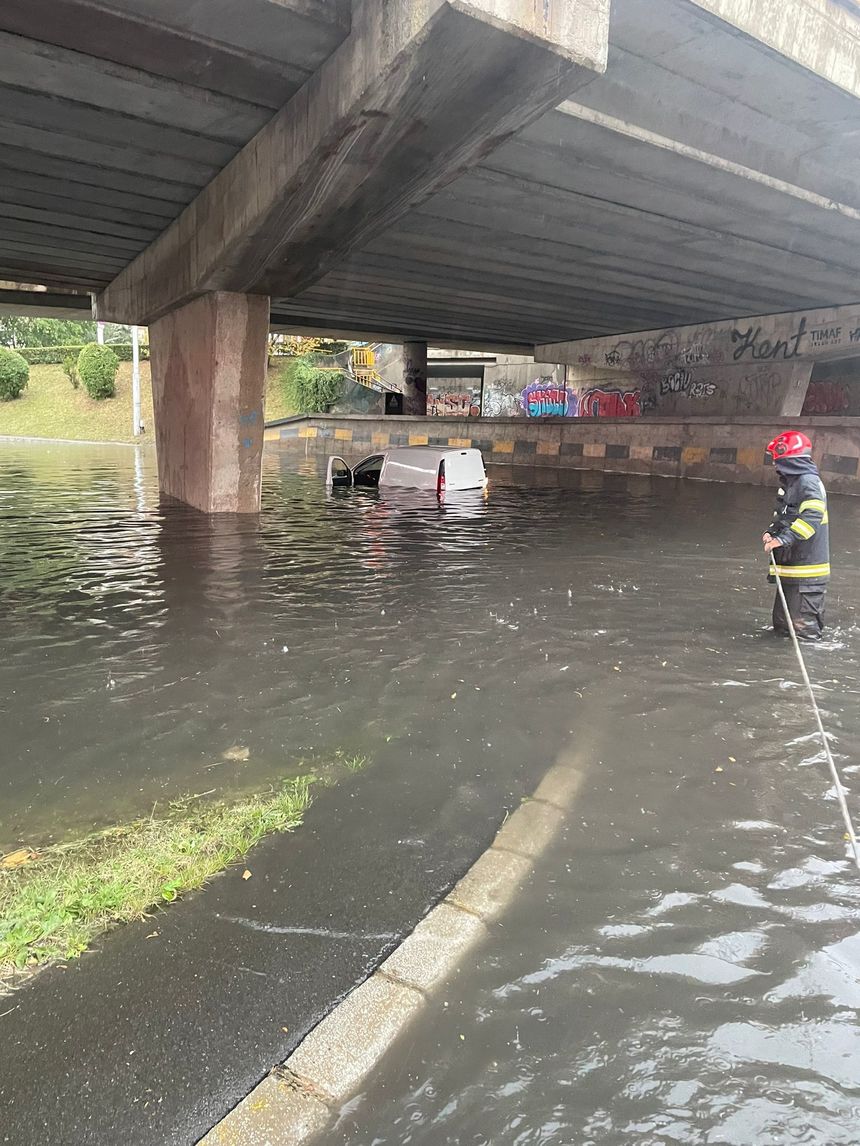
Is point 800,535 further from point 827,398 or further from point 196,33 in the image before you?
point 827,398

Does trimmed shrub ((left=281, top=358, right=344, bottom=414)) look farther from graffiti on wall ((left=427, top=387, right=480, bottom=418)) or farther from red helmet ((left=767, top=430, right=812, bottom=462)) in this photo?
red helmet ((left=767, top=430, right=812, bottom=462))

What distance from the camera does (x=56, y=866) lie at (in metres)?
3.42

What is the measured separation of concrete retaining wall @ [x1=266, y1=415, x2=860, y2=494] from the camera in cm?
2053

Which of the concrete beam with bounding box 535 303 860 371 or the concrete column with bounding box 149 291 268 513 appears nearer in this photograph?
the concrete column with bounding box 149 291 268 513

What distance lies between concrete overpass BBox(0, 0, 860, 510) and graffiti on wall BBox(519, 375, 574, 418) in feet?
63.3

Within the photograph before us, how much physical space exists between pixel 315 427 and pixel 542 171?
2949cm

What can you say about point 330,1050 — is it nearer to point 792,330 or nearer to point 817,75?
point 817,75

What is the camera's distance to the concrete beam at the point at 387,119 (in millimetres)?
5238

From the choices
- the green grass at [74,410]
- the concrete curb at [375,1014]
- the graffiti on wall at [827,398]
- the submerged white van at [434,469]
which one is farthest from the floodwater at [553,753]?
the green grass at [74,410]

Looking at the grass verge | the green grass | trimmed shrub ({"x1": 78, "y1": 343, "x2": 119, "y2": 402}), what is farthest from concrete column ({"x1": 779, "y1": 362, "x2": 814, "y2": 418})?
trimmed shrub ({"x1": 78, "y1": 343, "x2": 119, "y2": 402})

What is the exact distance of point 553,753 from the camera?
187 inches

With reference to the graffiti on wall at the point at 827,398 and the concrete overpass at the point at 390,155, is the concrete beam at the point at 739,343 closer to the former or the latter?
the concrete overpass at the point at 390,155

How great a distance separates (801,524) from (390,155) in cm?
514

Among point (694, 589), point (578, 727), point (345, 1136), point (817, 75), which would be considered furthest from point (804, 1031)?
point (817, 75)
